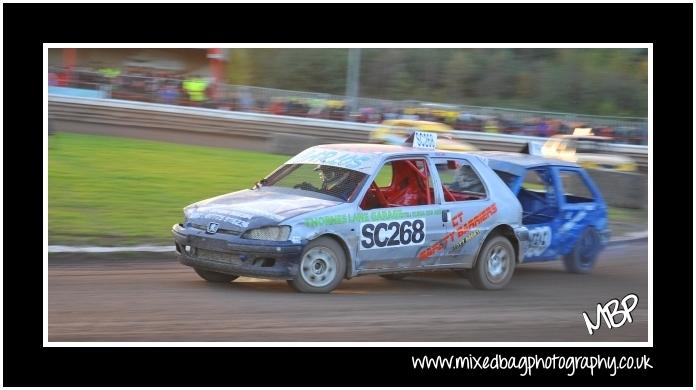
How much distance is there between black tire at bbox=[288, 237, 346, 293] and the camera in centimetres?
956

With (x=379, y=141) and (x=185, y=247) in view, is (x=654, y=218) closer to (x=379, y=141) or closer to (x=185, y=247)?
(x=185, y=247)

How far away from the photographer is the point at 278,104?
55.0 ft

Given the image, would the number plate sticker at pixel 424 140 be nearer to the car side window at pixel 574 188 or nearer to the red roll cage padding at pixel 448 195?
the red roll cage padding at pixel 448 195

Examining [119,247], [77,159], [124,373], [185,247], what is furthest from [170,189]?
[124,373]

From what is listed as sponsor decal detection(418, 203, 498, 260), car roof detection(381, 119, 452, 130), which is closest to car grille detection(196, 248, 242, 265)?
sponsor decal detection(418, 203, 498, 260)

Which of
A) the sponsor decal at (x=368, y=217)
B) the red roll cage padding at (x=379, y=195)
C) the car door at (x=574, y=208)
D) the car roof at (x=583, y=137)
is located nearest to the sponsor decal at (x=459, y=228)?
the sponsor decal at (x=368, y=217)

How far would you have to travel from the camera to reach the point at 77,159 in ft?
48.5

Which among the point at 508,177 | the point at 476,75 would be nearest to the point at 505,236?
the point at 508,177

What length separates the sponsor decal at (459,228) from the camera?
10422 mm

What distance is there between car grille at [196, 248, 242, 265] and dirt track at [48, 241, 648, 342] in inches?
14.4

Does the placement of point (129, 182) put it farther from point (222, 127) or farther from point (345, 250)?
point (345, 250)

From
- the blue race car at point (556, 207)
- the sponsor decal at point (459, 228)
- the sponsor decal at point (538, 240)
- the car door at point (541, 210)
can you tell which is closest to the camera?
the sponsor decal at point (459, 228)

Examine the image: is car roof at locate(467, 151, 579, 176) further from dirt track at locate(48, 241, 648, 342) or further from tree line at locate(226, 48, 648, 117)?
dirt track at locate(48, 241, 648, 342)

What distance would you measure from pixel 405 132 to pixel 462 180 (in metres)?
7.73
